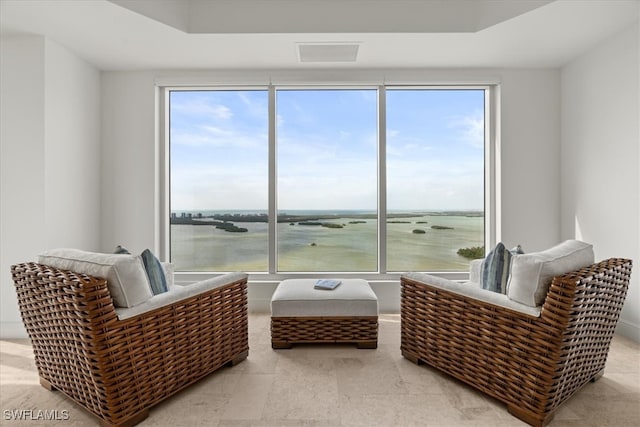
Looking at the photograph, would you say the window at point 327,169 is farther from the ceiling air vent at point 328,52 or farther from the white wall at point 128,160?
the white wall at point 128,160

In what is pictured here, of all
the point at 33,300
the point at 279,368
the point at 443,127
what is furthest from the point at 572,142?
the point at 33,300

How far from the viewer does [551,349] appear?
5.02ft

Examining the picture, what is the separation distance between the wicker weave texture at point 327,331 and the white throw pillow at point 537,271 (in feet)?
3.66

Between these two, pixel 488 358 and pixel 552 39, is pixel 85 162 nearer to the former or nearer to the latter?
pixel 488 358

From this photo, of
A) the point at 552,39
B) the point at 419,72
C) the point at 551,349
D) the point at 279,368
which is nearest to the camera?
the point at 551,349

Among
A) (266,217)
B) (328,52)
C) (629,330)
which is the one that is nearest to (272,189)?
(266,217)

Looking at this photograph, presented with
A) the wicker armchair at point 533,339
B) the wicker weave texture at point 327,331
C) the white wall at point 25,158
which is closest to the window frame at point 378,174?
the white wall at point 25,158

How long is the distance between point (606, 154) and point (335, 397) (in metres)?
3.12

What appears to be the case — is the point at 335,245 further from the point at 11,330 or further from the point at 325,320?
the point at 11,330

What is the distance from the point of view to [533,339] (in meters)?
1.59

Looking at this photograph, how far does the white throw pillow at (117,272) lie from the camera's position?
5.24 ft

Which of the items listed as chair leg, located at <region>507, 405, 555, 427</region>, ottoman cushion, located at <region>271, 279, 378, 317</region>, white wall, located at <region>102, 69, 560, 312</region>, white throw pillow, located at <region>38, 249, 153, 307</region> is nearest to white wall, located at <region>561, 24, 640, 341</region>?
white wall, located at <region>102, 69, 560, 312</region>

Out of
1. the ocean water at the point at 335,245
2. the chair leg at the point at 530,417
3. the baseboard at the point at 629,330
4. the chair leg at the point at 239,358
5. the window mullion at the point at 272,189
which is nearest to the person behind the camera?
the chair leg at the point at 530,417

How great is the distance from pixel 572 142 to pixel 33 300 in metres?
4.55
